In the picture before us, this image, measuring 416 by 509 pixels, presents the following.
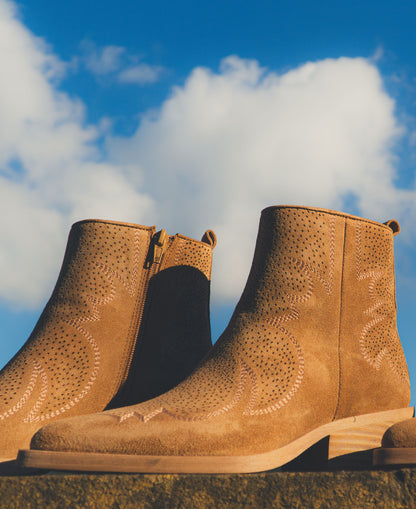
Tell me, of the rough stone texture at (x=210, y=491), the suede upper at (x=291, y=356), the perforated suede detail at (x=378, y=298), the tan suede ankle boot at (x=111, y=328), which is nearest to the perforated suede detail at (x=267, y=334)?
Result: the suede upper at (x=291, y=356)

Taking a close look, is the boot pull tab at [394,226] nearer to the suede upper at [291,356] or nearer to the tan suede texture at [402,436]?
the suede upper at [291,356]

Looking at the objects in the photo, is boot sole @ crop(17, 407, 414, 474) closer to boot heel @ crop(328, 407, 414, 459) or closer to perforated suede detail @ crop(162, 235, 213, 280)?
boot heel @ crop(328, 407, 414, 459)

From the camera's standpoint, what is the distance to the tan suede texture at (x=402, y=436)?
1.46m

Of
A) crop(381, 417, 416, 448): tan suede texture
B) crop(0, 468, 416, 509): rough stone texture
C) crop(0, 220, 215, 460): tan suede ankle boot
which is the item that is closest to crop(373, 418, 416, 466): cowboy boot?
crop(381, 417, 416, 448): tan suede texture

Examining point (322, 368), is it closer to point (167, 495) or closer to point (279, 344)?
point (279, 344)

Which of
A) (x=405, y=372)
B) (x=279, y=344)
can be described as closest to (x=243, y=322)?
(x=279, y=344)

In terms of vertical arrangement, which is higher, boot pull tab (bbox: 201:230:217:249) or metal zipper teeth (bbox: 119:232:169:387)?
boot pull tab (bbox: 201:230:217:249)

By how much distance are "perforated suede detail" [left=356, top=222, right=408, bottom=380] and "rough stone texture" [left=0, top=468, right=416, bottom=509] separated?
0.60 m

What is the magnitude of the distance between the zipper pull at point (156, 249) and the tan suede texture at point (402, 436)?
3.56 ft

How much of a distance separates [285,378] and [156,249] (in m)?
0.78

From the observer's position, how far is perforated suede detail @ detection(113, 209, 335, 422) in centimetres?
163

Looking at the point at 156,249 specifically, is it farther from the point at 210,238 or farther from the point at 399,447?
the point at 399,447

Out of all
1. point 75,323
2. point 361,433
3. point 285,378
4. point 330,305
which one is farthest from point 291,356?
point 75,323

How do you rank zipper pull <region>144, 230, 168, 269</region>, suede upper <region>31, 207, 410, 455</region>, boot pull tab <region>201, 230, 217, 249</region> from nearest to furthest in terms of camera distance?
suede upper <region>31, 207, 410, 455</region> → zipper pull <region>144, 230, 168, 269</region> → boot pull tab <region>201, 230, 217, 249</region>
